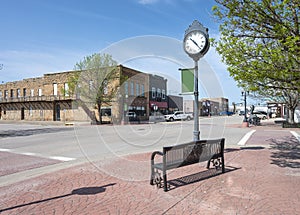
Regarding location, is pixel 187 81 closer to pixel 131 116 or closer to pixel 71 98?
pixel 131 116

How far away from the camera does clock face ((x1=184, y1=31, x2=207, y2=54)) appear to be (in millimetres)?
6898

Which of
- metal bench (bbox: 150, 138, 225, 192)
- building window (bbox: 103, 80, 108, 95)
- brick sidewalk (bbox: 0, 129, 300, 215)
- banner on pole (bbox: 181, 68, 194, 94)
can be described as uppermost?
building window (bbox: 103, 80, 108, 95)

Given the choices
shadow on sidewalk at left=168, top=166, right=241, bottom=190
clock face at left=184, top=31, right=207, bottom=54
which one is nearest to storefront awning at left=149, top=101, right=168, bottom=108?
clock face at left=184, top=31, right=207, bottom=54

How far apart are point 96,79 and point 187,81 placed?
21.8 m

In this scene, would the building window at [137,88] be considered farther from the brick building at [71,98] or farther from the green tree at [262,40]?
the green tree at [262,40]

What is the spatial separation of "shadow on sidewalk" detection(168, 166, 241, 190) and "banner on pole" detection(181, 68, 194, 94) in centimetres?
261

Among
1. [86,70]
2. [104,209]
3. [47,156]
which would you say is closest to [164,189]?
[104,209]

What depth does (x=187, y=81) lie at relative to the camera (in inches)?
294

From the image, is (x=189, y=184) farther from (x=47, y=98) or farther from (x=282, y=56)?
(x=47, y=98)

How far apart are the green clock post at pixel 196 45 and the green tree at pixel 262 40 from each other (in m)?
0.42

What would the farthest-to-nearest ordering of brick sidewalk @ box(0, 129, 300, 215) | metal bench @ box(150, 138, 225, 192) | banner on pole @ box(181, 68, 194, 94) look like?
banner on pole @ box(181, 68, 194, 94) < metal bench @ box(150, 138, 225, 192) < brick sidewalk @ box(0, 129, 300, 215)

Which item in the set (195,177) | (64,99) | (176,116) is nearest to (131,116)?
(176,116)

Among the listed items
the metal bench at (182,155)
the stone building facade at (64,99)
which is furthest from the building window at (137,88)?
the metal bench at (182,155)

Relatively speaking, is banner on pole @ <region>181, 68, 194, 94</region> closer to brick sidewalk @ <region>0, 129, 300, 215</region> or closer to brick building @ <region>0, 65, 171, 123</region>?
brick sidewalk @ <region>0, 129, 300, 215</region>
